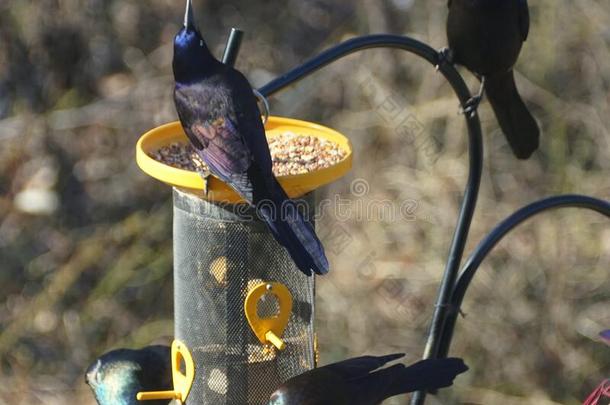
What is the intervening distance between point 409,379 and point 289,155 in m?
0.76

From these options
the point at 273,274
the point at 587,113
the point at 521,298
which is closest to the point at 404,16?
the point at 587,113

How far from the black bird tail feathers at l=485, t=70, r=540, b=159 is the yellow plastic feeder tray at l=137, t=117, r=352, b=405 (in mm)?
742

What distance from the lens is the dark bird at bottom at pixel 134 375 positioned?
3.92 metres

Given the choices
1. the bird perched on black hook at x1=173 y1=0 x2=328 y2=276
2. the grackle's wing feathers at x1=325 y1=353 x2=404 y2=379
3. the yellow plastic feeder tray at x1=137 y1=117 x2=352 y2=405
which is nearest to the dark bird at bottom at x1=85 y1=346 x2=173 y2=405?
the yellow plastic feeder tray at x1=137 y1=117 x2=352 y2=405

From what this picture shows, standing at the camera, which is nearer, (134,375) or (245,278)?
(245,278)

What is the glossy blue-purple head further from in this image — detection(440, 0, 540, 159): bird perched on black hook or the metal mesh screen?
detection(440, 0, 540, 159): bird perched on black hook

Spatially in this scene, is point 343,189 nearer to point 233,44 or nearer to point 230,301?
point 230,301

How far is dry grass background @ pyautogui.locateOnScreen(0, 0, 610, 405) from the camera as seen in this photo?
6.39 metres

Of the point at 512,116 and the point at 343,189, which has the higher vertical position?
the point at 512,116

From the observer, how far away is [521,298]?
21.1 feet

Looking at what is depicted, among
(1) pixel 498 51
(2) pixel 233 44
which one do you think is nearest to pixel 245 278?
(2) pixel 233 44

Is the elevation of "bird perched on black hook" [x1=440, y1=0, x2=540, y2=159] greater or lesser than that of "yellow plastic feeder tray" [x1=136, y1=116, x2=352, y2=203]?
greater

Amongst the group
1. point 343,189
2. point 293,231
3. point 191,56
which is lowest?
point 343,189

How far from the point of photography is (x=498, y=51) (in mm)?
3992
